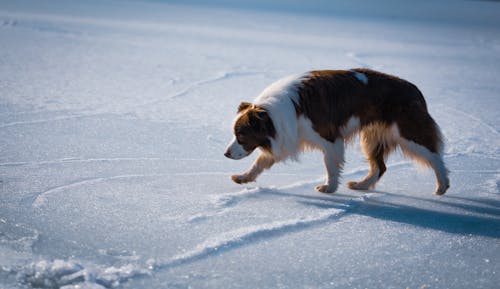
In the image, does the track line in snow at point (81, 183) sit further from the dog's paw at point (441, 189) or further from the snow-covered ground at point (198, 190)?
the dog's paw at point (441, 189)

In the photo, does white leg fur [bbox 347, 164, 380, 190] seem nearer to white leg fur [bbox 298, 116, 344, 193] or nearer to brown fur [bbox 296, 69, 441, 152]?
white leg fur [bbox 298, 116, 344, 193]

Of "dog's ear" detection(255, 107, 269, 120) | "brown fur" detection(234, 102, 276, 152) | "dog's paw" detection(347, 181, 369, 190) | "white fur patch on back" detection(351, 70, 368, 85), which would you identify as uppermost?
"white fur patch on back" detection(351, 70, 368, 85)

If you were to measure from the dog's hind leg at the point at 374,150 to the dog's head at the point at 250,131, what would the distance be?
3.01 feet

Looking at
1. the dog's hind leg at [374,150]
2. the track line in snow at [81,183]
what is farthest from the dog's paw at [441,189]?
the track line in snow at [81,183]

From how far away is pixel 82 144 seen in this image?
19.2 ft

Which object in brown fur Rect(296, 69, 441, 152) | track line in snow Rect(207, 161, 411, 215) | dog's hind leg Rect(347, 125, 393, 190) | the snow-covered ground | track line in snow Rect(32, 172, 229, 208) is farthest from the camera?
dog's hind leg Rect(347, 125, 393, 190)

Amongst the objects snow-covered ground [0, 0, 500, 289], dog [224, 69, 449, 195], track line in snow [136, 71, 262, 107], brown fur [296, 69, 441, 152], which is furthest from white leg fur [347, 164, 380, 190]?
track line in snow [136, 71, 262, 107]

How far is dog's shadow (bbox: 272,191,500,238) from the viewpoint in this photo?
434 centimetres

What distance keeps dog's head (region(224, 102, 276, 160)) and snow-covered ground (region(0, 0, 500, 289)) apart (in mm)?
331

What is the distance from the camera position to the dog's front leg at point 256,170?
5.12 metres

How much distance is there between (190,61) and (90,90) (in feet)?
10.1

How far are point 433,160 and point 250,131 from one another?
5.05ft

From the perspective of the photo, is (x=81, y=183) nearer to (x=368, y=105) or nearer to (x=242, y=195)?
(x=242, y=195)

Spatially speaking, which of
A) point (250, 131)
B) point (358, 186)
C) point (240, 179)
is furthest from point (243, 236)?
point (358, 186)
